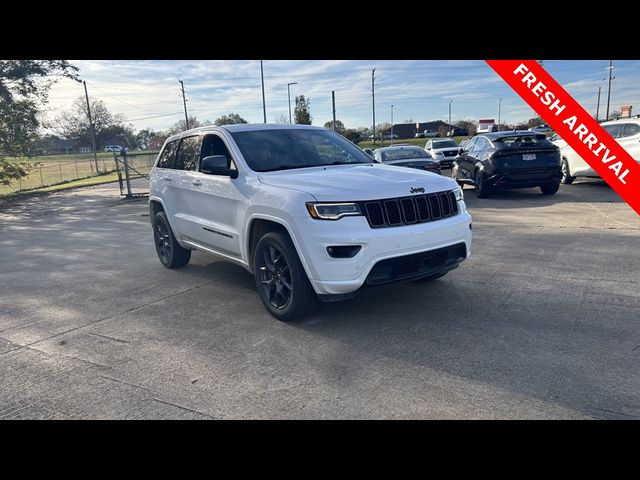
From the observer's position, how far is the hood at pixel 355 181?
418 centimetres

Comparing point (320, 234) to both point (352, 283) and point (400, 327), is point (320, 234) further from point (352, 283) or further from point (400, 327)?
point (400, 327)

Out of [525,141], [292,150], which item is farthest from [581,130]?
[292,150]

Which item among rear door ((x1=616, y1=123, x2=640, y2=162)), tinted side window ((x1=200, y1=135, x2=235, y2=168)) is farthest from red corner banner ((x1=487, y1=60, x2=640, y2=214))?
tinted side window ((x1=200, y1=135, x2=235, y2=168))

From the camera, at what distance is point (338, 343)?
4.12 meters

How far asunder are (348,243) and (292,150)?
5.88 feet

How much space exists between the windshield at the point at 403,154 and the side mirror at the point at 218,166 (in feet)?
28.3

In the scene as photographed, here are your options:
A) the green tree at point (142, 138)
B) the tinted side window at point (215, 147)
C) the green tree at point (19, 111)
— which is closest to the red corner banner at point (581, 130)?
the tinted side window at point (215, 147)

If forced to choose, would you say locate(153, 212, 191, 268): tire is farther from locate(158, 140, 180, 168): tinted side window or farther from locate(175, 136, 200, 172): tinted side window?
locate(175, 136, 200, 172): tinted side window

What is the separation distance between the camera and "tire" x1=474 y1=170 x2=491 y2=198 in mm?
12469

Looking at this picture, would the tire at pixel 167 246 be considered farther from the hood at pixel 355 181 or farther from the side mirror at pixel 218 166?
the hood at pixel 355 181

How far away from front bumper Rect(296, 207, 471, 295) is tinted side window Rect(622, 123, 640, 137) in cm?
1069
